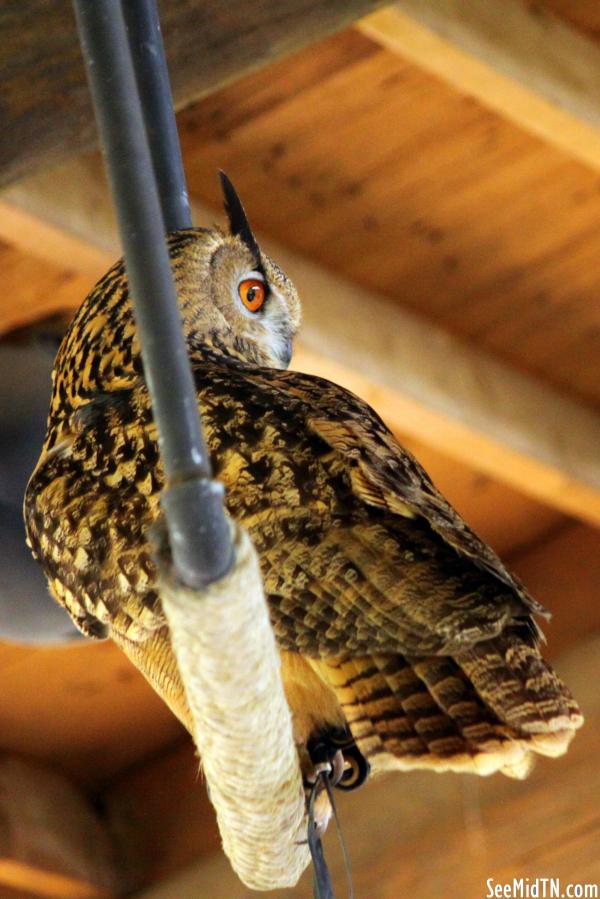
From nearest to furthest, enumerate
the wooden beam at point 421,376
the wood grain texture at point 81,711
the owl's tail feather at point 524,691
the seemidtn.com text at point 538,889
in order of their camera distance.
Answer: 1. the owl's tail feather at point 524,691
2. the wooden beam at point 421,376
3. the seemidtn.com text at point 538,889
4. the wood grain texture at point 81,711

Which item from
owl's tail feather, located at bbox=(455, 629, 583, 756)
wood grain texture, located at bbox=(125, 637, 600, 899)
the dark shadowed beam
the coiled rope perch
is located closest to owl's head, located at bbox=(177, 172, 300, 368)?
the dark shadowed beam

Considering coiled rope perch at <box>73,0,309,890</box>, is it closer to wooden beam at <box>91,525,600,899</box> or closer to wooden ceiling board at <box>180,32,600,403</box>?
wooden ceiling board at <box>180,32,600,403</box>

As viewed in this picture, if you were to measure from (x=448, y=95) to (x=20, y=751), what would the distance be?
2.17m

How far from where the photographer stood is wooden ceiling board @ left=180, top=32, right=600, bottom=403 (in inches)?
109

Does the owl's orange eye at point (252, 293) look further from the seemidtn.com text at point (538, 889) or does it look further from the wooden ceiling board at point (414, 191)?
the seemidtn.com text at point (538, 889)

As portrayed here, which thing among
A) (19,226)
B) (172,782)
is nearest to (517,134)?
(19,226)

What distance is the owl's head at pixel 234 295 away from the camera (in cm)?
186

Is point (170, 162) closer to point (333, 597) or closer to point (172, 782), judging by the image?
point (333, 597)

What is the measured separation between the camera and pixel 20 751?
4.07m

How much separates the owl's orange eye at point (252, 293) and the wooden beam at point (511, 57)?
1.62 ft

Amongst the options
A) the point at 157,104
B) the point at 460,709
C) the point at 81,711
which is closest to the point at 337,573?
the point at 460,709

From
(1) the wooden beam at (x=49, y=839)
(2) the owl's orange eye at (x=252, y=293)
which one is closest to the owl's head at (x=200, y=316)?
(2) the owl's orange eye at (x=252, y=293)

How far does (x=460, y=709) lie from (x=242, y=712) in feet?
1.16

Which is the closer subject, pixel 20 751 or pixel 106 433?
pixel 106 433
